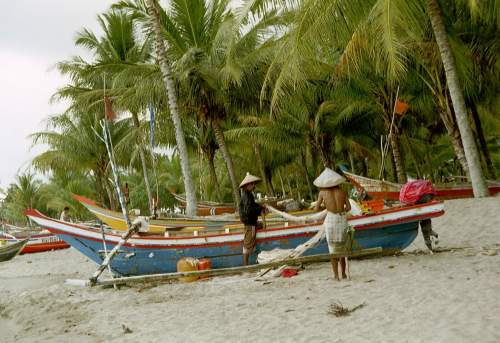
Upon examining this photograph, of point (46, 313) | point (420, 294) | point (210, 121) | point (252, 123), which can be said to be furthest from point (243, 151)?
point (420, 294)

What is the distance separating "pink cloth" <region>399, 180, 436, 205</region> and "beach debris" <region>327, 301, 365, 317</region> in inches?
118

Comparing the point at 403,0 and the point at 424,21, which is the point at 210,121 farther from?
the point at 403,0

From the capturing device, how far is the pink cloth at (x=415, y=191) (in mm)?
7676

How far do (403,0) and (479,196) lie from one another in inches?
234

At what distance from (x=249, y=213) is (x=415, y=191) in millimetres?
2820

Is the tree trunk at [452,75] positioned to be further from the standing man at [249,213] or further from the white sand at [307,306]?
the standing man at [249,213]

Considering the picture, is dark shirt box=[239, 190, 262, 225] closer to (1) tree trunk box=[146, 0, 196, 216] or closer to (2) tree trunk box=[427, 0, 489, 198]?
(1) tree trunk box=[146, 0, 196, 216]

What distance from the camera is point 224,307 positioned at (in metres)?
6.26

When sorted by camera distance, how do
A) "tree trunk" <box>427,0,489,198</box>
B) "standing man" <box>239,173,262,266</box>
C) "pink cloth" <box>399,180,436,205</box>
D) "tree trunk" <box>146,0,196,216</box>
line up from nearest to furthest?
"pink cloth" <box>399,180,436,205</box> → "standing man" <box>239,173,262,266</box> → "tree trunk" <box>427,0,489,198</box> → "tree trunk" <box>146,0,196,216</box>

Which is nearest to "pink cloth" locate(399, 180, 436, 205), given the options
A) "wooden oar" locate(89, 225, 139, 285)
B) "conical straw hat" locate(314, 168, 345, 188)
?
"conical straw hat" locate(314, 168, 345, 188)

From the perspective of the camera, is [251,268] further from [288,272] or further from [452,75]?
[452,75]

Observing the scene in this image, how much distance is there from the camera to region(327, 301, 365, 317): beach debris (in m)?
4.98

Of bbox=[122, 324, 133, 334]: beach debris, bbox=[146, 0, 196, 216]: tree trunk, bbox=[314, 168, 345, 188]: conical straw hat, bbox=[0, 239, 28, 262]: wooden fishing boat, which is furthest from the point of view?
bbox=[0, 239, 28, 262]: wooden fishing boat

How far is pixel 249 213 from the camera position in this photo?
816 centimetres
